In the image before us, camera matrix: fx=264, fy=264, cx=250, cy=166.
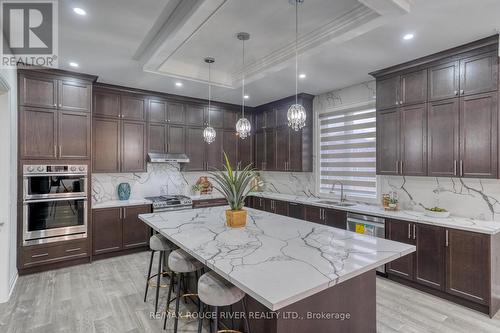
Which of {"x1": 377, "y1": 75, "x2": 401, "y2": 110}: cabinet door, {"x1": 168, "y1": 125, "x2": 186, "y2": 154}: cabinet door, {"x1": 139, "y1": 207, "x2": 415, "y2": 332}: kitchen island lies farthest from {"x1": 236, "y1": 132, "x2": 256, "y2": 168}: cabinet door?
{"x1": 139, "y1": 207, "x2": 415, "y2": 332}: kitchen island

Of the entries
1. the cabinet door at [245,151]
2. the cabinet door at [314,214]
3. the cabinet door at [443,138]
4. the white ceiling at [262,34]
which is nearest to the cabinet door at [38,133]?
the white ceiling at [262,34]

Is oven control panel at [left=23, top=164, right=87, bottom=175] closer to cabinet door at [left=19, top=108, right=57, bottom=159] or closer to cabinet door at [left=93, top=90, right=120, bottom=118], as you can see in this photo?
cabinet door at [left=19, top=108, right=57, bottom=159]

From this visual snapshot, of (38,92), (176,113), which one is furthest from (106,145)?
(176,113)

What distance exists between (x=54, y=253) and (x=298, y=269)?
389cm

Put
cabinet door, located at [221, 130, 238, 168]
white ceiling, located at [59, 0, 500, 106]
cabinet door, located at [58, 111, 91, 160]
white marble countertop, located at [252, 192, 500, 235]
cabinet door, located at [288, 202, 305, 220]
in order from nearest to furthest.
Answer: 1. white ceiling, located at [59, 0, 500, 106]
2. white marble countertop, located at [252, 192, 500, 235]
3. cabinet door, located at [58, 111, 91, 160]
4. cabinet door, located at [288, 202, 305, 220]
5. cabinet door, located at [221, 130, 238, 168]

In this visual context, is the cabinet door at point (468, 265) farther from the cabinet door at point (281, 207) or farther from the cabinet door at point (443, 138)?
the cabinet door at point (281, 207)

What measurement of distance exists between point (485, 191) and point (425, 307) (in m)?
1.54

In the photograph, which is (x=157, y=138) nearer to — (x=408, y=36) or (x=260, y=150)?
(x=260, y=150)

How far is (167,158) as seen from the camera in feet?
16.2

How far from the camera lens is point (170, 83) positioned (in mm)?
4430

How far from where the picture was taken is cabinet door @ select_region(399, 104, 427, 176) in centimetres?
341

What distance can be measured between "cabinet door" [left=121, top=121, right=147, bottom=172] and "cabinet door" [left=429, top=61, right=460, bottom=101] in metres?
4.56

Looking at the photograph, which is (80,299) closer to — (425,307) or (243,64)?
(243,64)

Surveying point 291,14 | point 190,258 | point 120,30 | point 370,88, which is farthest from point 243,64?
point 190,258
